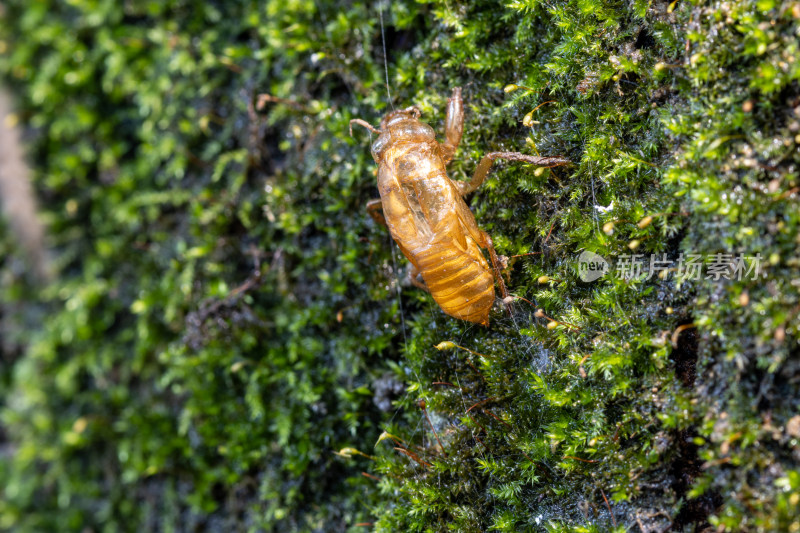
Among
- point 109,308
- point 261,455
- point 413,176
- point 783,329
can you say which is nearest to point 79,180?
point 109,308

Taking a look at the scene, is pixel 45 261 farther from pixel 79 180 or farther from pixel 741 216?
pixel 741 216

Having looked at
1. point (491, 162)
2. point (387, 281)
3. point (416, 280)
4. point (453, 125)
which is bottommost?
point (387, 281)

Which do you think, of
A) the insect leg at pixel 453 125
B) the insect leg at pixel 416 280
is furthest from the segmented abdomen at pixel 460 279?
the insect leg at pixel 453 125

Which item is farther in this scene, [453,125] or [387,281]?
[387,281]

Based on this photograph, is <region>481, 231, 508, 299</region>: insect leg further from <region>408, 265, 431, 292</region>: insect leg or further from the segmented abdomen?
<region>408, 265, 431, 292</region>: insect leg

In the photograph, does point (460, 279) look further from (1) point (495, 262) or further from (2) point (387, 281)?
(2) point (387, 281)

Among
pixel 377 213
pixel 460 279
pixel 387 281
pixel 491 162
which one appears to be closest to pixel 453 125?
pixel 491 162
